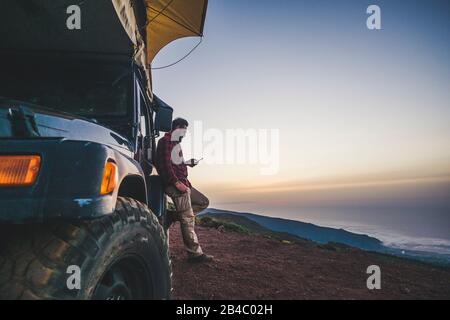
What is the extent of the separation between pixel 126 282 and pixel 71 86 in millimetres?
1870

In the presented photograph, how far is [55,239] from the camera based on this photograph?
1321 millimetres

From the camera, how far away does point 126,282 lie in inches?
70.0

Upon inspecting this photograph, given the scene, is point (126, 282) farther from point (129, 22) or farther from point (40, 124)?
point (129, 22)

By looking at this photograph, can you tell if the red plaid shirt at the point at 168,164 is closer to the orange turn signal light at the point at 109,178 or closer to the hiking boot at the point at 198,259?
the hiking boot at the point at 198,259

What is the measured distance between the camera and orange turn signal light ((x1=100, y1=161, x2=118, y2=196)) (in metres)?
1.44

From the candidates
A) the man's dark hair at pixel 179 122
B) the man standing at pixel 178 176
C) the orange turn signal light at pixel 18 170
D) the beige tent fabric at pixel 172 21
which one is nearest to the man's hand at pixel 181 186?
the man standing at pixel 178 176

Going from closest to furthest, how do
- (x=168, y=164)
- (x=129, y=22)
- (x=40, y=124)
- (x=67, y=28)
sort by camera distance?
(x=40, y=124)
(x=67, y=28)
(x=129, y=22)
(x=168, y=164)

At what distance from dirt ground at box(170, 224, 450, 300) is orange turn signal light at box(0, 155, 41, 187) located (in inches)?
92.7

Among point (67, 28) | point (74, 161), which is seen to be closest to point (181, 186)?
point (67, 28)

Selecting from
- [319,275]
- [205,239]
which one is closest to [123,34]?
[319,275]

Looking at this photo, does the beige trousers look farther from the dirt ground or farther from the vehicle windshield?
the vehicle windshield

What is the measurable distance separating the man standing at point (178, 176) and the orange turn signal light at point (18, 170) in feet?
9.48

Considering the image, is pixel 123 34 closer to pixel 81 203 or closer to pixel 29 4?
pixel 29 4

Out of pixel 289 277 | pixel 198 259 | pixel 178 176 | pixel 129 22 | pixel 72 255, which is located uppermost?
pixel 129 22
